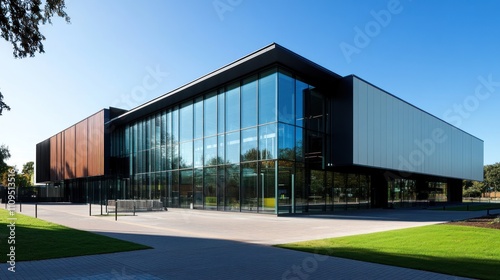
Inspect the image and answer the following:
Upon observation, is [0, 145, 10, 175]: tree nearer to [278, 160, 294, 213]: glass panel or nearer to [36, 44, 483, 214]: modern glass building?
[36, 44, 483, 214]: modern glass building

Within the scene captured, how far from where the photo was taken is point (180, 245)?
1161 centimetres

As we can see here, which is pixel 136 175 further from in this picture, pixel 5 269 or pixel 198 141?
pixel 5 269

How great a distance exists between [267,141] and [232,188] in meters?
5.09

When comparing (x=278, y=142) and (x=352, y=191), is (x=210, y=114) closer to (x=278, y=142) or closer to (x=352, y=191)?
(x=278, y=142)

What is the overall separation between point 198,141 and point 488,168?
113292mm

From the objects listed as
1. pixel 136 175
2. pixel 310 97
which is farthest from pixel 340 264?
pixel 136 175

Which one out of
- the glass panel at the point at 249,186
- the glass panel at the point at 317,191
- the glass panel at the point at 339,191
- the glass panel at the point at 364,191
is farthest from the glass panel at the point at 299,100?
the glass panel at the point at 364,191

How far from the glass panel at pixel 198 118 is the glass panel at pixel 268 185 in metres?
8.29

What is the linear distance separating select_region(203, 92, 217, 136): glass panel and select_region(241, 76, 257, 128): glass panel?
3631 mm

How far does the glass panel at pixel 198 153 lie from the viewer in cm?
3106

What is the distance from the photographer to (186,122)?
110 feet

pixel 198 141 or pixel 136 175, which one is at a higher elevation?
pixel 198 141

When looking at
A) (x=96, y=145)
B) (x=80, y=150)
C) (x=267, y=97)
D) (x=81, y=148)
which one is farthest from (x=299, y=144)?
(x=80, y=150)

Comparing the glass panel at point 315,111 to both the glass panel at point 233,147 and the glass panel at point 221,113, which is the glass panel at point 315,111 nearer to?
the glass panel at point 233,147
